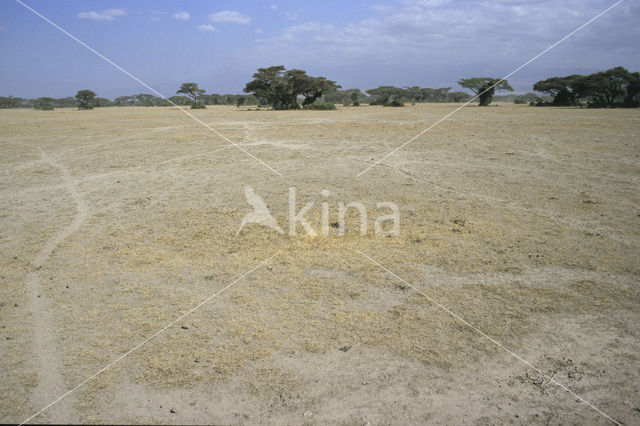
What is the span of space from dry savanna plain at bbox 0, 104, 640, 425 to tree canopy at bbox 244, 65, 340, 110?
3624 cm

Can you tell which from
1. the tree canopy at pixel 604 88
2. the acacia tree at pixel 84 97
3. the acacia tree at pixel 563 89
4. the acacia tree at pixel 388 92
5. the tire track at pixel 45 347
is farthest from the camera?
the acacia tree at pixel 388 92

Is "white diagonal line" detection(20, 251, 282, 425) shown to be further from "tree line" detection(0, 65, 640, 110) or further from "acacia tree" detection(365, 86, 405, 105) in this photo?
"acacia tree" detection(365, 86, 405, 105)

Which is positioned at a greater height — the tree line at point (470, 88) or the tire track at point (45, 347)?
the tree line at point (470, 88)

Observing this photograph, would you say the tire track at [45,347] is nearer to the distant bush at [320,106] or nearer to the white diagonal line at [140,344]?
the white diagonal line at [140,344]

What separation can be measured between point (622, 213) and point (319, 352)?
5419mm

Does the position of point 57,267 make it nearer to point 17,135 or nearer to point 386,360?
point 386,360

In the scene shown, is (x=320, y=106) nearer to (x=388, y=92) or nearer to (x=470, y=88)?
(x=470, y=88)

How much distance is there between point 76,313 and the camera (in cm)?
339

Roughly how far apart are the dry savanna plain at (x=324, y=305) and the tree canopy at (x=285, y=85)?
3624cm

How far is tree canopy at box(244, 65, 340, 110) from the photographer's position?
136ft

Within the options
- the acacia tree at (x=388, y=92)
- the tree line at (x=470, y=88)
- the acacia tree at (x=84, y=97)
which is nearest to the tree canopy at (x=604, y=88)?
the tree line at (x=470, y=88)

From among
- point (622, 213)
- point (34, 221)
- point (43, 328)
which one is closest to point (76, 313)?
point (43, 328)

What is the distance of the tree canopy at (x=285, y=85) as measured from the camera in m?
41.3

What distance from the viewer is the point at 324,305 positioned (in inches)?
138
